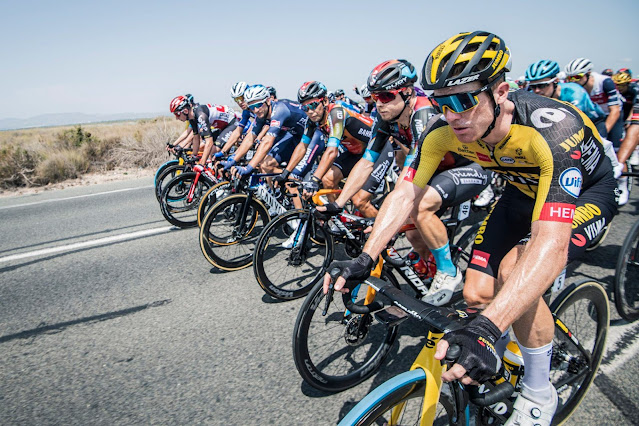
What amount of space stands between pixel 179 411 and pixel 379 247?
1737mm

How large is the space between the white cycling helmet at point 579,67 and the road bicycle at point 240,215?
17.3 ft

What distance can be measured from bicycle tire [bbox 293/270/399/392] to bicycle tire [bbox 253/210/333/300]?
0.85m

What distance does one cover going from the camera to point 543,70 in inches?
211

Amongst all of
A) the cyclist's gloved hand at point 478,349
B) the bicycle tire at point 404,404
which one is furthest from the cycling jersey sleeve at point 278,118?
the cyclist's gloved hand at point 478,349

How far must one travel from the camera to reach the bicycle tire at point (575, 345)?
2.11 m

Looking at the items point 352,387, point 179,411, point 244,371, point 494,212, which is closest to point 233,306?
point 244,371

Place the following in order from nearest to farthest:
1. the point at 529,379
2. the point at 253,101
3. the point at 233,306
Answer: the point at 529,379
the point at 233,306
the point at 253,101

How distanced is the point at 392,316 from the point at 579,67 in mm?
6677

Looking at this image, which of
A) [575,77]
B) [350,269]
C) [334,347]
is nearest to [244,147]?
[334,347]

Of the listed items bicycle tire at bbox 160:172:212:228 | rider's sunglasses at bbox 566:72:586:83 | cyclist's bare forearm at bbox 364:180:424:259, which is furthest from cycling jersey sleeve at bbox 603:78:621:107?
bicycle tire at bbox 160:172:212:228

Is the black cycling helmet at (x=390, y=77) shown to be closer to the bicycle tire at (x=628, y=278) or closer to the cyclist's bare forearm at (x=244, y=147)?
the bicycle tire at (x=628, y=278)

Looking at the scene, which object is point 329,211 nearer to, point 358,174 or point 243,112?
point 358,174

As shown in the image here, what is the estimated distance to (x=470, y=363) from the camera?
117 centimetres

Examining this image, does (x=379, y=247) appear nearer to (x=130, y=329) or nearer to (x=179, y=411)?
(x=179, y=411)
